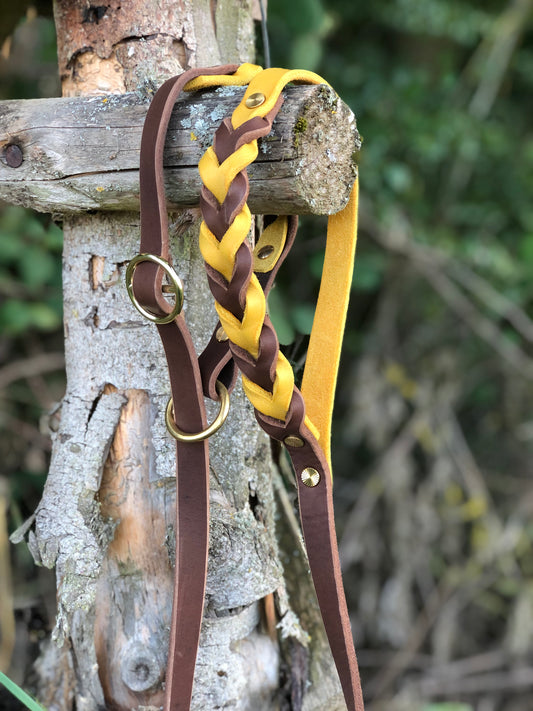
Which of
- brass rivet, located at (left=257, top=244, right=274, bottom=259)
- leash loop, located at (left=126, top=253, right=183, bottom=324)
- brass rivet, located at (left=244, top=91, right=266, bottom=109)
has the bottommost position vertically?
leash loop, located at (left=126, top=253, right=183, bottom=324)

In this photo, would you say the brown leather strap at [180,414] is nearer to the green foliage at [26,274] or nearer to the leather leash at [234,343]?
the leather leash at [234,343]

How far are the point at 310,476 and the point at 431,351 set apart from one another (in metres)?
1.78

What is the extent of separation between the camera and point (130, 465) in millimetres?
766

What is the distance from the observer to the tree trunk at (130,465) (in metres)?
0.73

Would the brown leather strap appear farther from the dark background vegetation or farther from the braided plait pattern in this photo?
the dark background vegetation

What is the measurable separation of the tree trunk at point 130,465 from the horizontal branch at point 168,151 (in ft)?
0.24

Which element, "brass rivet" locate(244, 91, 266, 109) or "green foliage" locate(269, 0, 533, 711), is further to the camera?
"green foliage" locate(269, 0, 533, 711)

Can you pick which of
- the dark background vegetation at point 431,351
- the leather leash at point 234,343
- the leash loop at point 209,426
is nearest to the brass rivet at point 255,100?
the leather leash at point 234,343

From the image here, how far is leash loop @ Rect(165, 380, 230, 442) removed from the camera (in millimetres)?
638

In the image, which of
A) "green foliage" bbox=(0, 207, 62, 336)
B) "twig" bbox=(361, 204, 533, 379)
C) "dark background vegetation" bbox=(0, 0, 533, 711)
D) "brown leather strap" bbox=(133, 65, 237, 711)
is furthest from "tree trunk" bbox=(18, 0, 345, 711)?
"twig" bbox=(361, 204, 533, 379)

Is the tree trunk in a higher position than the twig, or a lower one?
lower

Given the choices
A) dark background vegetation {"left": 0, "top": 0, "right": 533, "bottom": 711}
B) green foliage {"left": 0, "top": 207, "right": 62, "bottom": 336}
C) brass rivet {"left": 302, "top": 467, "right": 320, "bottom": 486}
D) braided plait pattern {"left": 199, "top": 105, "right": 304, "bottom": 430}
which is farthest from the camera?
dark background vegetation {"left": 0, "top": 0, "right": 533, "bottom": 711}

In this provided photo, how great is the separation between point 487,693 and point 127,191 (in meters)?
2.15

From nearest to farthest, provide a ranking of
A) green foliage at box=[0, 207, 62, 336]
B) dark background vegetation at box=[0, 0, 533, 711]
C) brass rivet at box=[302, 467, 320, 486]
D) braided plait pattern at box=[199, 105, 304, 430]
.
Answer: braided plait pattern at box=[199, 105, 304, 430] < brass rivet at box=[302, 467, 320, 486] < green foliage at box=[0, 207, 62, 336] < dark background vegetation at box=[0, 0, 533, 711]
